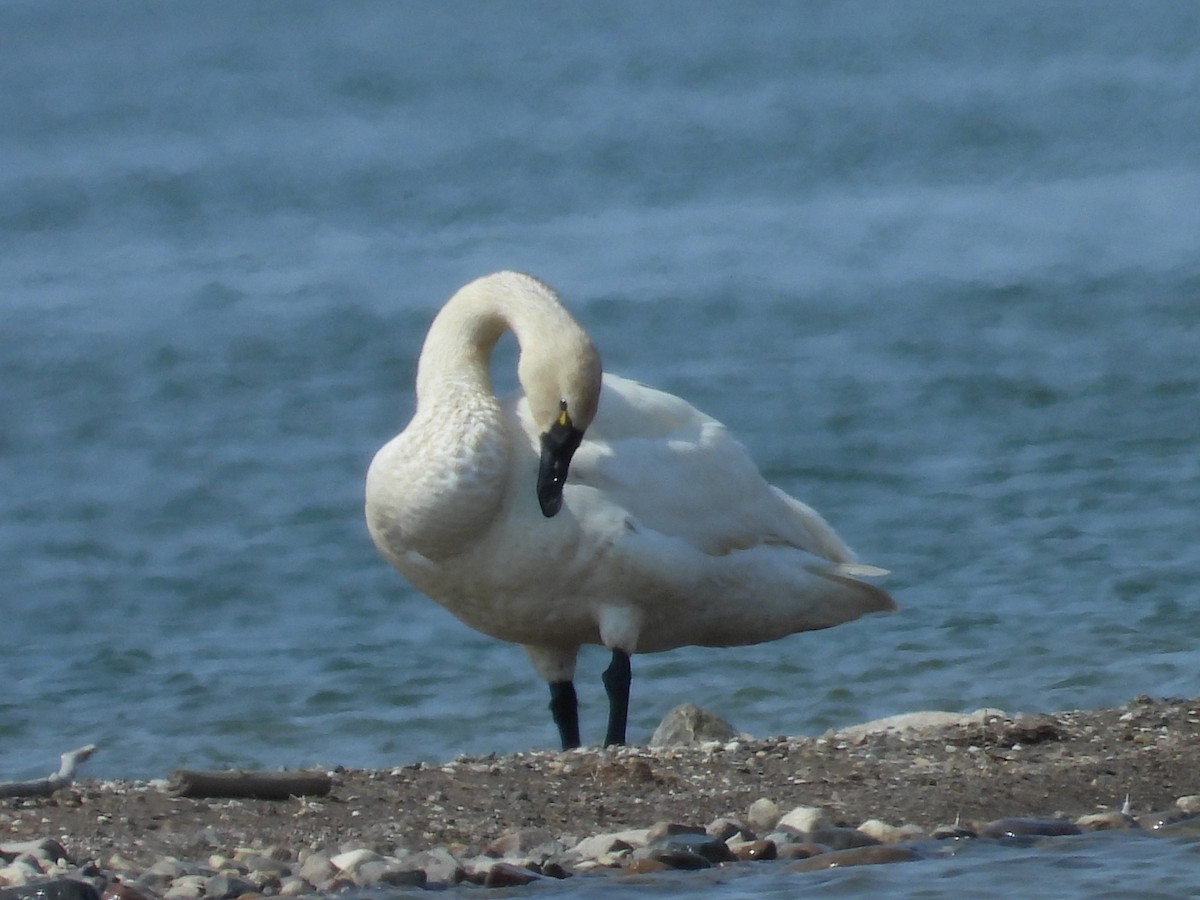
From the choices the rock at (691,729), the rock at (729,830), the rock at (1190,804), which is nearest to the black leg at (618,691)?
the rock at (691,729)

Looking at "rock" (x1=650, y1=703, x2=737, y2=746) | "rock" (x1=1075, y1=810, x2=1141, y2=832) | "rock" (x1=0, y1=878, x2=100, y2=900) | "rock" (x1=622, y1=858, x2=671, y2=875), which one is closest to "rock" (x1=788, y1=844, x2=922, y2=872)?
"rock" (x1=622, y1=858, x2=671, y2=875)

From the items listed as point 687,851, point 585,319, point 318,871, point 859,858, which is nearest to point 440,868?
point 318,871

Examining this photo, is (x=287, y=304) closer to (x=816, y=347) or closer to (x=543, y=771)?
(x=816, y=347)

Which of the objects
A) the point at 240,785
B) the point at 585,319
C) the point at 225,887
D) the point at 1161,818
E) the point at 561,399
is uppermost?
the point at 585,319

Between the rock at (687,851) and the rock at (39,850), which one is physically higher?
the rock at (39,850)

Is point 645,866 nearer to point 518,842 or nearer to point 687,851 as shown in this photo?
point 687,851

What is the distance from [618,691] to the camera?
7332 mm

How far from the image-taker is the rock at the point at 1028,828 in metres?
5.54

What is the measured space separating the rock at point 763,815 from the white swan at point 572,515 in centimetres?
147

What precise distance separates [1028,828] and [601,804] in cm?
98

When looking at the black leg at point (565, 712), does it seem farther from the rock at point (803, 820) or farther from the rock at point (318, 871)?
the rock at point (318, 871)

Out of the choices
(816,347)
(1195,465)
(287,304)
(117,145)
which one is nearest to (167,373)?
(287,304)

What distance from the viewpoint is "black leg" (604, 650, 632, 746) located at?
23.9ft

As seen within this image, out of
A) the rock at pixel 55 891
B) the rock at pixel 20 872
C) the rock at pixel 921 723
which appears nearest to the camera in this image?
the rock at pixel 55 891
